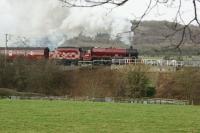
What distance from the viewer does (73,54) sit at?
3339 inches

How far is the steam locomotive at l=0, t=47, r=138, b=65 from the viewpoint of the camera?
8450 centimetres

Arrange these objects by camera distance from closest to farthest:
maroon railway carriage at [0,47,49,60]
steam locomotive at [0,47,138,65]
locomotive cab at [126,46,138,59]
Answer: maroon railway carriage at [0,47,49,60] < steam locomotive at [0,47,138,65] < locomotive cab at [126,46,138,59]

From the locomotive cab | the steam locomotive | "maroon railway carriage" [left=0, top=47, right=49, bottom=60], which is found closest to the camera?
"maroon railway carriage" [left=0, top=47, right=49, bottom=60]

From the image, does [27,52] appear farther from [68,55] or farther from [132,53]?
[132,53]

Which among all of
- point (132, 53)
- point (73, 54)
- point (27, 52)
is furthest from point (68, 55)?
point (132, 53)

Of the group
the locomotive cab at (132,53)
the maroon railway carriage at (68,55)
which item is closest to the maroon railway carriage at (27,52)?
the maroon railway carriage at (68,55)

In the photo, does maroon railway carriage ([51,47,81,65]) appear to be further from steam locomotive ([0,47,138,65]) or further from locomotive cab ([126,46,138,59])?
locomotive cab ([126,46,138,59])

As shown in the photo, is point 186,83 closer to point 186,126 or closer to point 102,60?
point 102,60

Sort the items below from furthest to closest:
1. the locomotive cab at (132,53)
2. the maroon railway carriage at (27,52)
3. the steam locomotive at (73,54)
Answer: the locomotive cab at (132,53)
the steam locomotive at (73,54)
the maroon railway carriage at (27,52)

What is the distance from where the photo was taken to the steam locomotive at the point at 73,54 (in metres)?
84.5

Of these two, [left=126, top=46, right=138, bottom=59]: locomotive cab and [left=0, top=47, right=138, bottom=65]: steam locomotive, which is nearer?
[left=0, top=47, right=138, bottom=65]: steam locomotive

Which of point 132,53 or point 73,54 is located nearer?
point 73,54

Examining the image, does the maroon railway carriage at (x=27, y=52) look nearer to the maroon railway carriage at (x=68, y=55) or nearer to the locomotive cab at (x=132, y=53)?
the maroon railway carriage at (x=68, y=55)

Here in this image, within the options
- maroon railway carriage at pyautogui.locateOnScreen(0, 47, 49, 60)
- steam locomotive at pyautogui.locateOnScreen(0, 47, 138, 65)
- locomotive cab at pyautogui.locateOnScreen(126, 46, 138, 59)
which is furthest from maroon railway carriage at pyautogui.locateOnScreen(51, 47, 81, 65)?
locomotive cab at pyautogui.locateOnScreen(126, 46, 138, 59)
